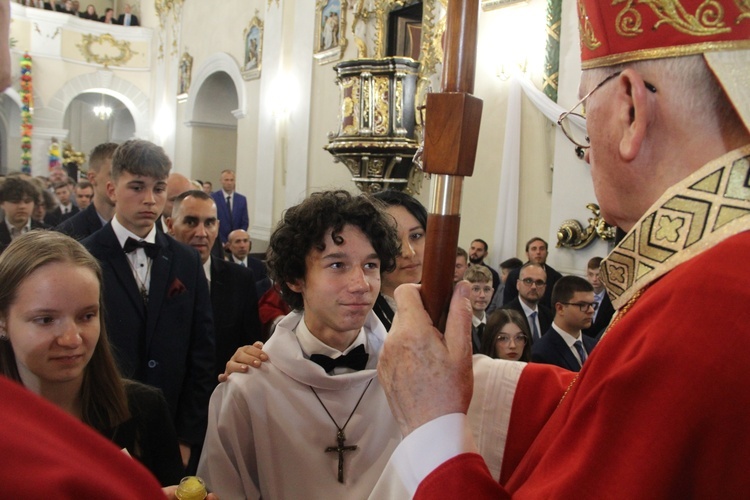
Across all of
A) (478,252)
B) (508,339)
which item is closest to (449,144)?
(508,339)

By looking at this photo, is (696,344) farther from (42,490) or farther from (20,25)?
(20,25)

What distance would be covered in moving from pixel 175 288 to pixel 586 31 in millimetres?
2146

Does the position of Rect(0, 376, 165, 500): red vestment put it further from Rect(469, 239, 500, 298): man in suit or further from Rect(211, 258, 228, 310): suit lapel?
Rect(469, 239, 500, 298): man in suit

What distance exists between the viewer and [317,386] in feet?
6.09

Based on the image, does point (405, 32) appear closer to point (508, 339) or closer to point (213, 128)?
point (508, 339)

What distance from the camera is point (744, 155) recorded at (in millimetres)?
882

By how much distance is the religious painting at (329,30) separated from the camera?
962 centimetres

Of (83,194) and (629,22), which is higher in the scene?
(629,22)

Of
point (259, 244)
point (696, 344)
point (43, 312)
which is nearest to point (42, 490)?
point (696, 344)

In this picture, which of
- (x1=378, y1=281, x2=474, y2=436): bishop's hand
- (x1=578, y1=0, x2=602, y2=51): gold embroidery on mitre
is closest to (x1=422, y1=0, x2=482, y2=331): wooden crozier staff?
(x1=378, y1=281, x2=474, y2=436): bishop's hand

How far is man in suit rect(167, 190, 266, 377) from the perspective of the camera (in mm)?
3381

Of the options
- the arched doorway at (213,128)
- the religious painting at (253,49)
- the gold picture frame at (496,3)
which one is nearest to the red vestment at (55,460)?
the gold picture frame at (496,3)

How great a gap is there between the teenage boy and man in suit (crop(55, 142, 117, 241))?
1756mm

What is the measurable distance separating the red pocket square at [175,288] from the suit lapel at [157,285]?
2 centimetres
